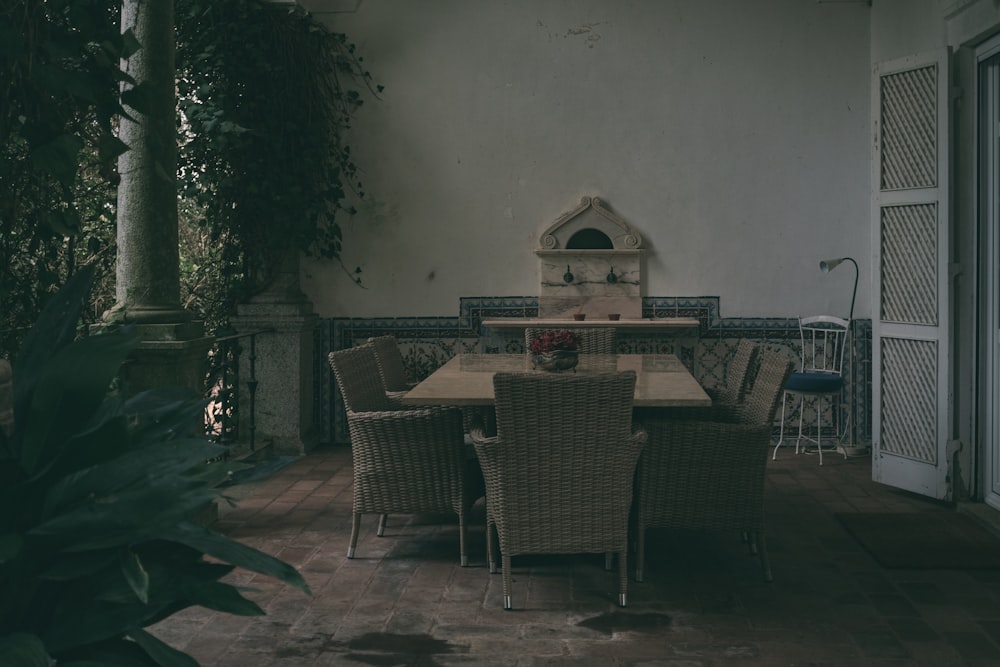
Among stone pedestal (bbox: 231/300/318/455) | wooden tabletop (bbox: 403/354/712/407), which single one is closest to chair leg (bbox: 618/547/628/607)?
wooden tabletop (bbox: 403/354/712/407)

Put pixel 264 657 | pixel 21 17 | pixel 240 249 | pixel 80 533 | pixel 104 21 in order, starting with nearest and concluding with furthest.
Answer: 1. pixel 80 533
2. pixel 21 17
3. pixel 104 21
4. pixel 264 657
5. pixel 240 249

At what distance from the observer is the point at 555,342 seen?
4801mm

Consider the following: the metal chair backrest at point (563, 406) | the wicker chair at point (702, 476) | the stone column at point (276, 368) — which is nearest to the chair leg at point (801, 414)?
the wicker chair at point (702, 476)

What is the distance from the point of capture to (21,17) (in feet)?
6.89

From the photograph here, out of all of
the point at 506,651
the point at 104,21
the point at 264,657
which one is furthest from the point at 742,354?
the point at 104,21

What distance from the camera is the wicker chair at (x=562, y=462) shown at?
12.1ft

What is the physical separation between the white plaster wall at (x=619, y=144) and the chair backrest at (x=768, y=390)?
9.77 feet

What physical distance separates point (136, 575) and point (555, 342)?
3486 millimetres

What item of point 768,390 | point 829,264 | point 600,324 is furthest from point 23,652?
point 829,264

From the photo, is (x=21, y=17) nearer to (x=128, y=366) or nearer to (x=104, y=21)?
(x=104, y=21)

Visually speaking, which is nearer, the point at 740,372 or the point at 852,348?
the point at 740,372

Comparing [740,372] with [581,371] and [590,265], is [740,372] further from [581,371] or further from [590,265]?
[590,265]

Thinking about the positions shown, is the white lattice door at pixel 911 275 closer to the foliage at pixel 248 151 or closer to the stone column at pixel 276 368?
the foliage at pixel 248 151

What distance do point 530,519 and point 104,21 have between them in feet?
7.65
